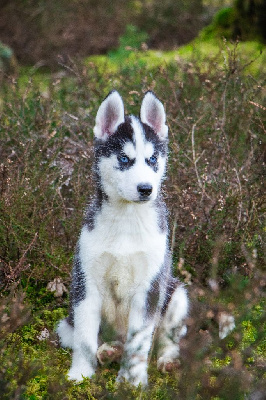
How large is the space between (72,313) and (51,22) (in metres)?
10.9

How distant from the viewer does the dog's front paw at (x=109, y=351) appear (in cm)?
379

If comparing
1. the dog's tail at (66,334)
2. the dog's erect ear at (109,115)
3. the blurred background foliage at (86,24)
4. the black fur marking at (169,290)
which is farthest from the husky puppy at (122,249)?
the blurred background foliage at (86,24)

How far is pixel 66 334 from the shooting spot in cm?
413

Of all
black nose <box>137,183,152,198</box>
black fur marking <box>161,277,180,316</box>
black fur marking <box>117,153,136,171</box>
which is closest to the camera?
black nose <box>137,183,152,198</box>

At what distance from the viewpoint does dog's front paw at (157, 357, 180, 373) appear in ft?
12.6

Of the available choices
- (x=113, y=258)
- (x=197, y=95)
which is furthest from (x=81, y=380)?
(x=197, y=95)

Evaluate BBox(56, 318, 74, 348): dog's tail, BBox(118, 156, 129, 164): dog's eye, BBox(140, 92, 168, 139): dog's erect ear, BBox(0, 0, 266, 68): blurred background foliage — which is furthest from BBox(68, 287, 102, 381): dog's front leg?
BBox(0, 0, 266, 68): blurred background foliage

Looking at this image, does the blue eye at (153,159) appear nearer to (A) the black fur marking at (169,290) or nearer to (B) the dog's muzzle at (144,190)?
(B) the dog's muzzle at (144,190)

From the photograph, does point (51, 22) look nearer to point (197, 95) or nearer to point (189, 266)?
point (197, 95)

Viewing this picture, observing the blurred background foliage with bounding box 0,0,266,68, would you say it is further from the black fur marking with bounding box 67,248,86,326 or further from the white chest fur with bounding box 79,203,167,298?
the black fur marking with bounding box 67,248,86,326

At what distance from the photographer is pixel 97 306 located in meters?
3.79

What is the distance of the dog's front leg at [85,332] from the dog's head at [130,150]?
2.22 feet

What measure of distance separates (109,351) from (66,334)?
0.44 m

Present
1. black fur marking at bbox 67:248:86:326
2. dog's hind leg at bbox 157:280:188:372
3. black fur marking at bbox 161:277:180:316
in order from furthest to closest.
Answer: black fur marking at bbox 161:277:180:316 → dog's hind leg at bbox 157:280:188:372 → black fur marking at bbox 67:248:86:326
